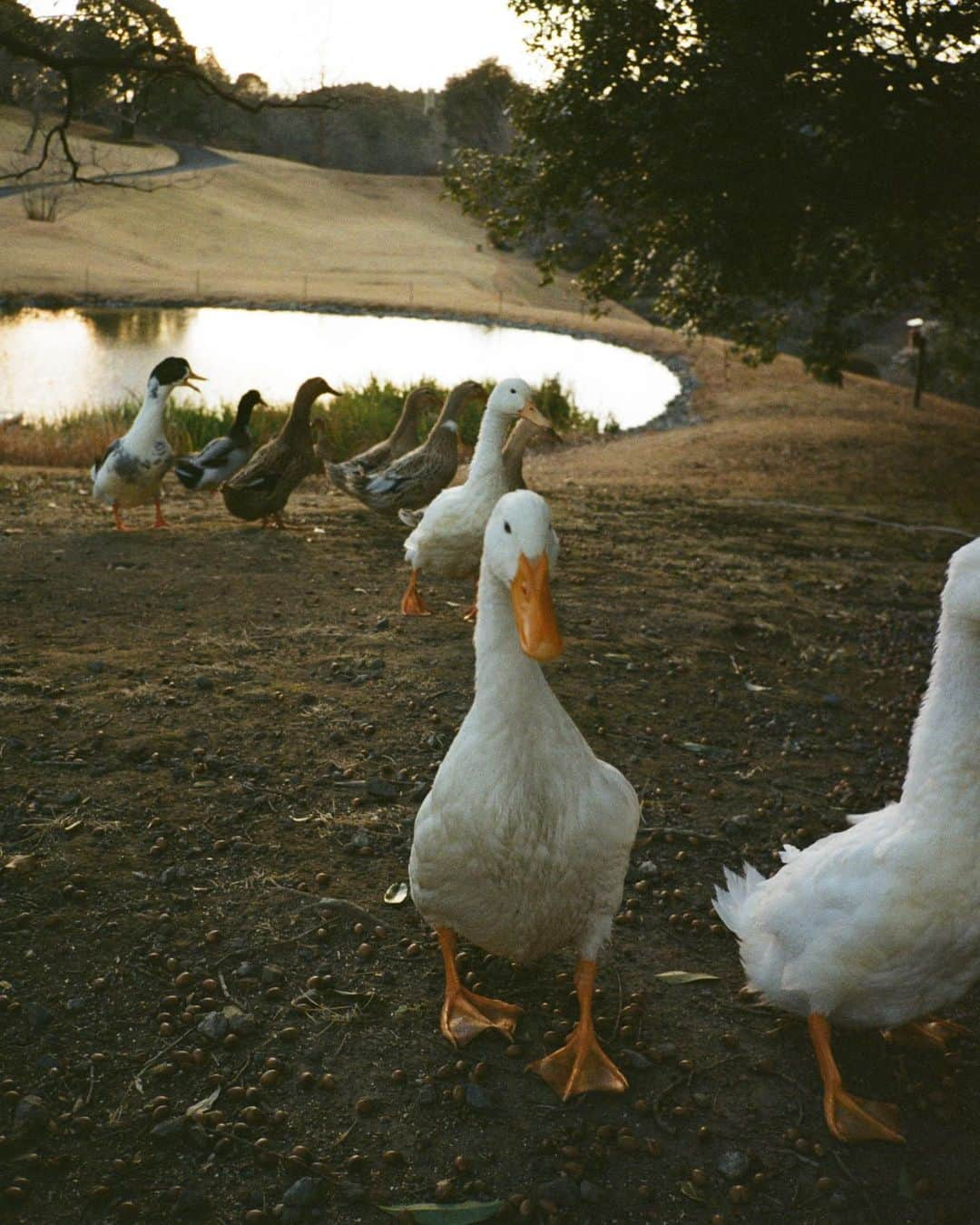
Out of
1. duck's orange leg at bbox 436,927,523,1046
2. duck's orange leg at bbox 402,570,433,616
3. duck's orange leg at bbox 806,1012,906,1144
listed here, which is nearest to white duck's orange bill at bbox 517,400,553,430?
duck's orange leg at bbox 402,570,433,616

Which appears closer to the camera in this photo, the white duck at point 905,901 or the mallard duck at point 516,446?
the white duck at point 905,901

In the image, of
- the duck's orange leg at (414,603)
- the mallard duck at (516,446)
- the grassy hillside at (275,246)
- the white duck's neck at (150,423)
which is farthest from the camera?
the grassy hillside at (275,246)

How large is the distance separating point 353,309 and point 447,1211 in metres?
32.7

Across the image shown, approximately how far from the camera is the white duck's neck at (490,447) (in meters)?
6.30

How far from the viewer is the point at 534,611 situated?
8.82 ft

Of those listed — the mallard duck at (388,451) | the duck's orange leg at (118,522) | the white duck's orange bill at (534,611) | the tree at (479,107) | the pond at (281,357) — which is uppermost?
the tree at (479,107)

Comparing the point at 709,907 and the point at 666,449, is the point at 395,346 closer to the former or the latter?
the point at 666,449

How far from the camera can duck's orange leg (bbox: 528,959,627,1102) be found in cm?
300

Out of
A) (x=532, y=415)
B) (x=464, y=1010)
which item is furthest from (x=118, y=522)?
(x=464, y=1010)

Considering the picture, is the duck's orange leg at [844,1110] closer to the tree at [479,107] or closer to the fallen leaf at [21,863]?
the fallen leaf at [21,863]

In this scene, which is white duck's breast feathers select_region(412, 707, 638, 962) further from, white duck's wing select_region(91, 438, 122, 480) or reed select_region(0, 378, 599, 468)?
reed select_region(0, 378, 599, 468)

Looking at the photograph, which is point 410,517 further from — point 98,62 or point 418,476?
point 98,62

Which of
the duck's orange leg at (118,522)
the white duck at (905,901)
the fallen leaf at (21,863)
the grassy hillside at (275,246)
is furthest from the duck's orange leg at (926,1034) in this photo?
the grassy hillside at (275,246)

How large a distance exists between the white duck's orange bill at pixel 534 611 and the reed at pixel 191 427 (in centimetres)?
883
